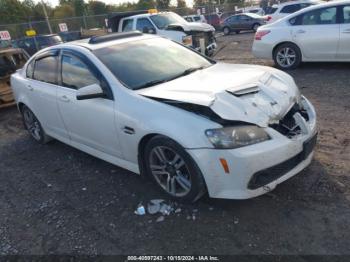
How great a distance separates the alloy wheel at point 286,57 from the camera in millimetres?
8773

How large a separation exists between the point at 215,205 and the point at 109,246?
107 centimetres

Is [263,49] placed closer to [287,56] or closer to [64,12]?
[287,56]

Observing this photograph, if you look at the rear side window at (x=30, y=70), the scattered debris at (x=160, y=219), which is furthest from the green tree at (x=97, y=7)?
the scattered debris at (x=160, y=219)

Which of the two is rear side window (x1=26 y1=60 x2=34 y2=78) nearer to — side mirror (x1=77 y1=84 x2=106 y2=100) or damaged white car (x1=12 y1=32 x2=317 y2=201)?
damaged white car (x1=12 y1=32 x2=317 y2=201)

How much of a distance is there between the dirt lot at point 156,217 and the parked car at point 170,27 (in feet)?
23.8

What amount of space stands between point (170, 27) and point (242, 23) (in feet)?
49.7

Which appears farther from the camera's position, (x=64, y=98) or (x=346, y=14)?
(x=346, y=14)

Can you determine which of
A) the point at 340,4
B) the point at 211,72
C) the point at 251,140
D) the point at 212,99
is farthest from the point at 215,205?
the point at 340,4

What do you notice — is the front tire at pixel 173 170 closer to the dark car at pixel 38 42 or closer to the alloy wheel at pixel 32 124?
the alloy wheel at pixel 32 124

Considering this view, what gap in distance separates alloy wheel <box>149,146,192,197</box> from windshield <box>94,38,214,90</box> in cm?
79

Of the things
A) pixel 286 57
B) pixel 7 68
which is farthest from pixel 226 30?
pixel 7 68

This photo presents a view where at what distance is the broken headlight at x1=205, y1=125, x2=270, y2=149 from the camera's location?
2996 mm

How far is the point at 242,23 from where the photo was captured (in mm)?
25484

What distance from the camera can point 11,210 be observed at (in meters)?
3.99
